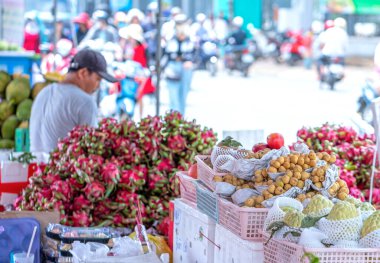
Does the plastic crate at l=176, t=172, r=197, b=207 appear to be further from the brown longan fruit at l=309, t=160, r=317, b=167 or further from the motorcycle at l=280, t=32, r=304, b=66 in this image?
the motorcycle at l=280, t=32, r=304, b=66

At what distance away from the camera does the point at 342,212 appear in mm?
3445

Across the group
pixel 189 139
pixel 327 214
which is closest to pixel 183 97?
pixel 189 139

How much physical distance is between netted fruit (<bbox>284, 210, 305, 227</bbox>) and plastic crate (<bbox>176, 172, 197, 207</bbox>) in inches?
39.2

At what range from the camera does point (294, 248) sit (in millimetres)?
3340

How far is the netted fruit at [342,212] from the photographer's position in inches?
135

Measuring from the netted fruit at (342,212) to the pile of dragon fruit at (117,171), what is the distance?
2075mm

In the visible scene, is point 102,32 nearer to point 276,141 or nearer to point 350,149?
point 350,149

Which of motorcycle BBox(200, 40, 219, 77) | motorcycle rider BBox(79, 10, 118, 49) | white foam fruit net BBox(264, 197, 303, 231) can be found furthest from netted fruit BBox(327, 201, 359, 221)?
motorcycle BBox(200, 40, 219, 77)

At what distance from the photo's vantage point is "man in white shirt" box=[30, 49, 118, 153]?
6.75 meters

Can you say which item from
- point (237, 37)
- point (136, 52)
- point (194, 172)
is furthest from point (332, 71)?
point (194, 172)

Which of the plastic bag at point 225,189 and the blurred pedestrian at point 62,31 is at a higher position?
the blurred pedestrian at point 62,31

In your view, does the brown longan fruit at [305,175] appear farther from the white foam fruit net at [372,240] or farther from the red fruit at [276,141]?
the red fruit at [276,141]

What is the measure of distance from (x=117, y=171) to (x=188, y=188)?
1.12 meters

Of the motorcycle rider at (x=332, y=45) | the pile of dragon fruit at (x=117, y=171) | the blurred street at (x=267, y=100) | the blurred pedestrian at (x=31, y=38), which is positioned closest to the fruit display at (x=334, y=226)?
the pile of dragon fruit at (x=117, y=171)
